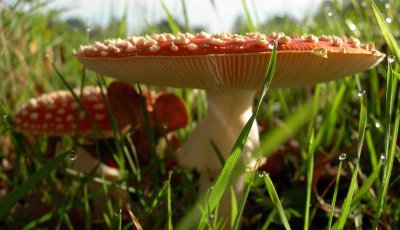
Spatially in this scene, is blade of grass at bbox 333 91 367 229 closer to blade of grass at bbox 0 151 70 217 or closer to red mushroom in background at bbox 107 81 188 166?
blade of grass at bbox 0 151 70 217

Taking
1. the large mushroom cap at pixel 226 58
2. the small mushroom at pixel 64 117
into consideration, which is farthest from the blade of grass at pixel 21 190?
the small mushroom at pixel 64 117

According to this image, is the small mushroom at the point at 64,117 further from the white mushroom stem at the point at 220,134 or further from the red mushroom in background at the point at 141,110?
the white mushroom stem at the point at 220,134

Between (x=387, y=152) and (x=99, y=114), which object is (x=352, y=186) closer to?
(x=387, y=152)

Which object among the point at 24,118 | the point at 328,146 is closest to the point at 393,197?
the point at 328,146

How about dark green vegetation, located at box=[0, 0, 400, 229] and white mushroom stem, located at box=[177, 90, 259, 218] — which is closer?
dark green vegetation, located at box=[0, 0, 400, 229]

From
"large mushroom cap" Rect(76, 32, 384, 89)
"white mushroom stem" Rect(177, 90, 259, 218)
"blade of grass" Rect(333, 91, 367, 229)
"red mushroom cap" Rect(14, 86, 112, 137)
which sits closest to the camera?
"blade of grass" Rect(333, 91, 367, 229)

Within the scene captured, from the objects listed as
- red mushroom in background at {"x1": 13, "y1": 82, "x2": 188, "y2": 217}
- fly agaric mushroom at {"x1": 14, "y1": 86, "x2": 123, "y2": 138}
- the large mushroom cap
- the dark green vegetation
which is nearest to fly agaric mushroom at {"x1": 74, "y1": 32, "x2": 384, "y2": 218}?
the large mushroom cap

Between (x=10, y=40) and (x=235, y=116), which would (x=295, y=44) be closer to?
(x=235, y=116)
